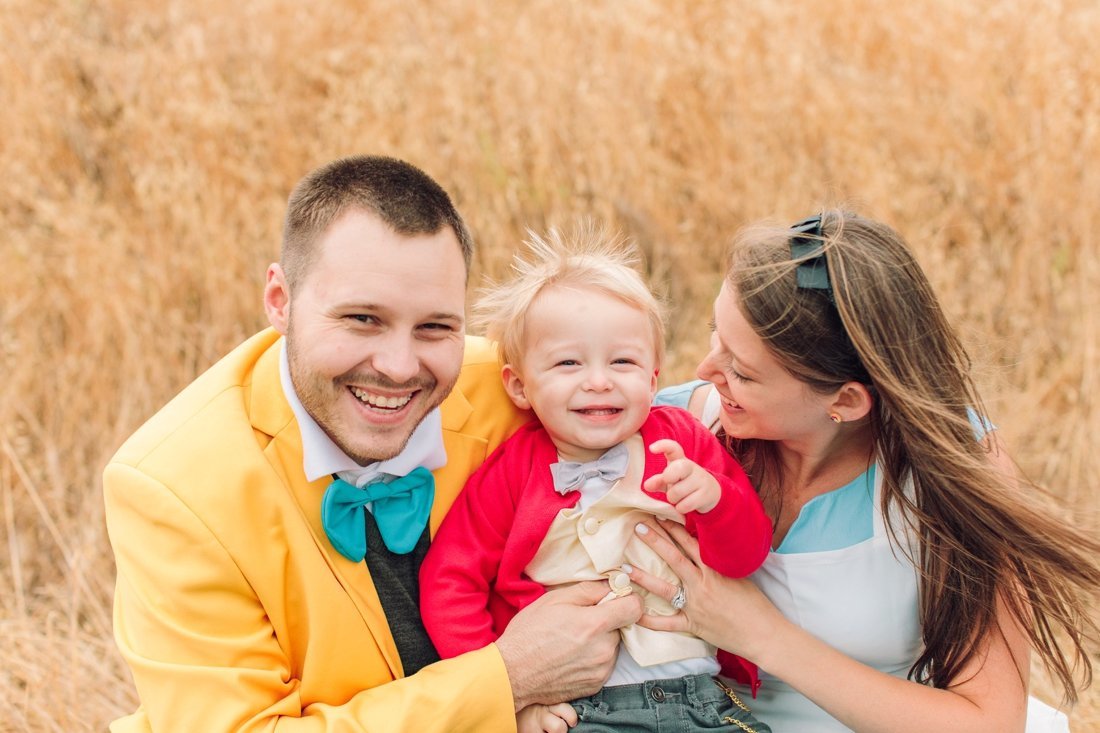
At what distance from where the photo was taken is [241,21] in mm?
6812

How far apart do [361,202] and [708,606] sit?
1.27 m

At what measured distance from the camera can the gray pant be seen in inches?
102

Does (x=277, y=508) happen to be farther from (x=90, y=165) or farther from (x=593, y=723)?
(x=90, y=165)

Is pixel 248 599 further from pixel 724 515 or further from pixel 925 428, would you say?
pixel 925 428

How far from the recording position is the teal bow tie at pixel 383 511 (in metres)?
2.53

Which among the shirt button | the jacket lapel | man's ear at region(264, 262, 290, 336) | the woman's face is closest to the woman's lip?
the woman's face

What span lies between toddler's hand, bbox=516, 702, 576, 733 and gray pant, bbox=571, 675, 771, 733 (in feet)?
0.09

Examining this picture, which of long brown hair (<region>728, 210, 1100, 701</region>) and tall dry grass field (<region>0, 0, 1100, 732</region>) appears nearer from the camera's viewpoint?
long brown hair (<region>728, 210, 1100, 701</region>)

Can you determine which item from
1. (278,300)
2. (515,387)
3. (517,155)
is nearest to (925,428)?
(515,387)

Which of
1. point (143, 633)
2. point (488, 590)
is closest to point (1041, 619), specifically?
point (488, 590)

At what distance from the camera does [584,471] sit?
2.70 m

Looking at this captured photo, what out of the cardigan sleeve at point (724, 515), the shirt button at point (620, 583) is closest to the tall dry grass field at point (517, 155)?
the cardigan sleeve at point (724, 515)

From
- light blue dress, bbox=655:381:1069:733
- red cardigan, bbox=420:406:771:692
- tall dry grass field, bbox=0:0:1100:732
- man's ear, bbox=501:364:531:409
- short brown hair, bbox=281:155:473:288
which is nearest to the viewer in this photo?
short brown hair, bbox=281:155:473:288

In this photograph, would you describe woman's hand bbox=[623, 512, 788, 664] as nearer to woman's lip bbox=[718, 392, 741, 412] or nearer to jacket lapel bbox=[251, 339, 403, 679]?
woman's lip bbox=[718, 392, 741, 412]
